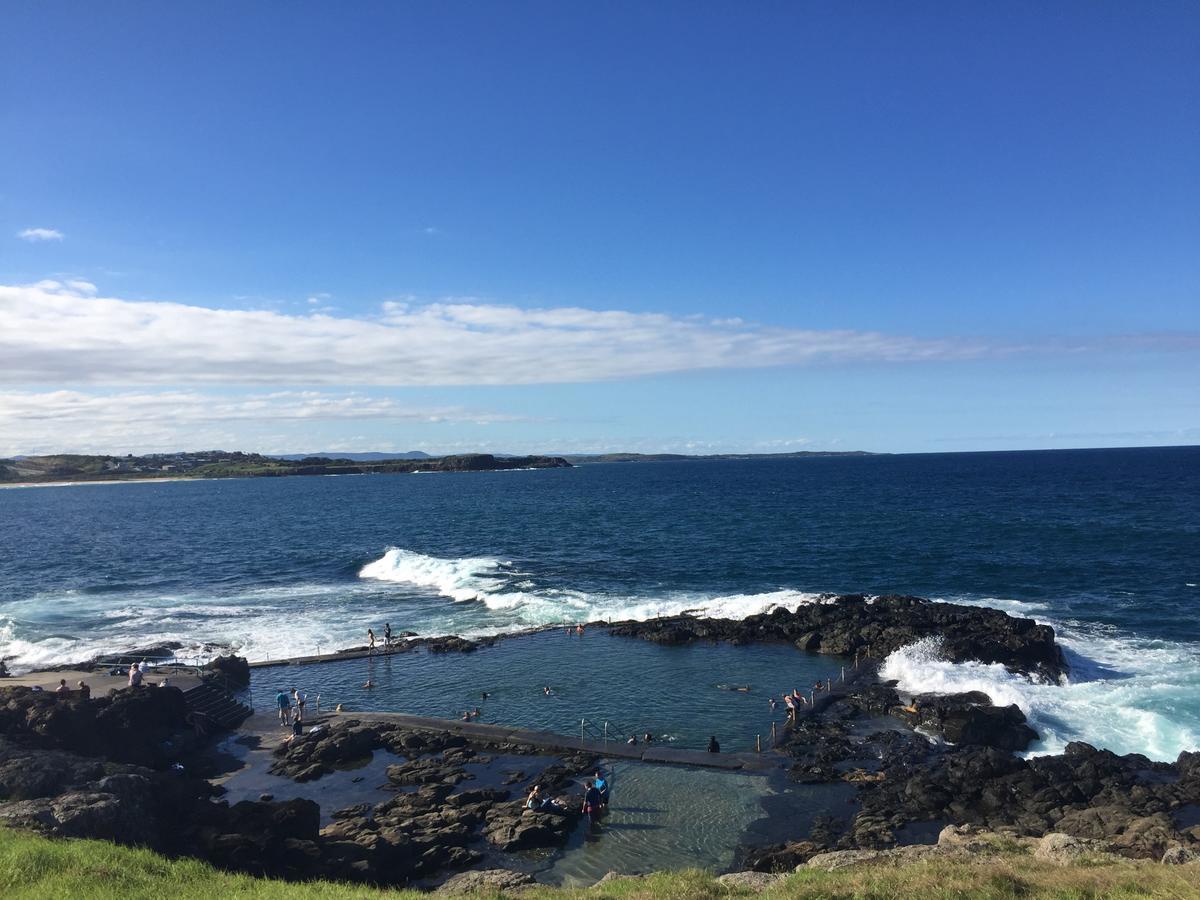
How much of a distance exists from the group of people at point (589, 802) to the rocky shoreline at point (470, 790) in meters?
0.36

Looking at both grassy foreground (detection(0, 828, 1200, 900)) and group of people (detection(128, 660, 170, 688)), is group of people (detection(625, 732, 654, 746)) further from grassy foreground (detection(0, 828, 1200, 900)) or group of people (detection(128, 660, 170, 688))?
group of people (detection(128, 660, 170, 688))

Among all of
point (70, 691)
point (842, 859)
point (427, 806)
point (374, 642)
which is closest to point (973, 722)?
point (842, 859)

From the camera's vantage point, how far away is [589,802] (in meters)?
23.4

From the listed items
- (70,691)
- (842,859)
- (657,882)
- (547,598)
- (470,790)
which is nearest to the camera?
(657,882)

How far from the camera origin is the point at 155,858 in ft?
52.0

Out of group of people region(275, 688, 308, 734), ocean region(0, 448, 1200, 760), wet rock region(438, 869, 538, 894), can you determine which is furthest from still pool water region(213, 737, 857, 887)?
ocean region(0, 448, 1200, 760)

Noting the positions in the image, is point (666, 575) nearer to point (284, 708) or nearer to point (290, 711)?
point (290, 711)

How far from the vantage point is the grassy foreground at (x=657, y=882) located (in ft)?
43.8

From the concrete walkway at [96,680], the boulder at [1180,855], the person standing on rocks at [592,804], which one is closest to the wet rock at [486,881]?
the person standing on rocks at [592,804]

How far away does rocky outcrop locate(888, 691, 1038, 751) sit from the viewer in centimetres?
2830

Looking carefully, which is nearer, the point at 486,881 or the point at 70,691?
the point at 486,881

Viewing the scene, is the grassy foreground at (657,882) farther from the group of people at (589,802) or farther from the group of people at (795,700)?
the group of people at (795,700)

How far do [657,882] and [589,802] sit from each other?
8.40 meters

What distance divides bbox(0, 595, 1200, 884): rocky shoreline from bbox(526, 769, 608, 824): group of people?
36 cm
